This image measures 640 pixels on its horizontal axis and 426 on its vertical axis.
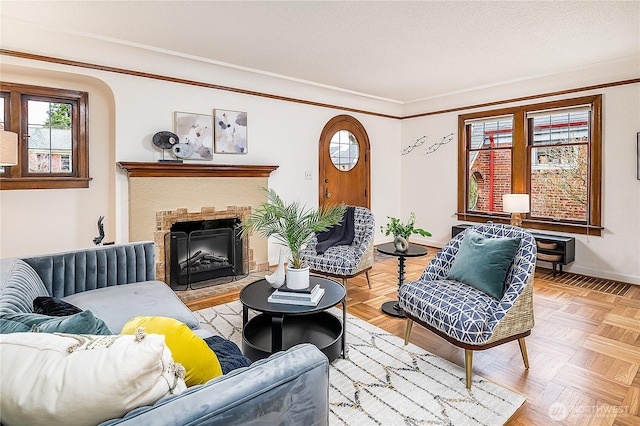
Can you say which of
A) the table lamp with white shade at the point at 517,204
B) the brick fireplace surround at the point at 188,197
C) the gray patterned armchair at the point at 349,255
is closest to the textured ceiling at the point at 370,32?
the brick fireplace surround at the point at 188,197

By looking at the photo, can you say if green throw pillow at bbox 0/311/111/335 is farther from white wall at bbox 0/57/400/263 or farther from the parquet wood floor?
white wall at bbox 0/57/400/263

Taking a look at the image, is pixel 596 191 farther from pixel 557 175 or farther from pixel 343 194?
pixel 343 194

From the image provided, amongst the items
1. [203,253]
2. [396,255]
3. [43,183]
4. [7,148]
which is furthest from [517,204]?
[43,183]

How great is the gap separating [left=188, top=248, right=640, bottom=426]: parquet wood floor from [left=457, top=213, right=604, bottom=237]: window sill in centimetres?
82

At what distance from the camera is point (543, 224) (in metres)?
4.82

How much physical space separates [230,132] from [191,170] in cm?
74

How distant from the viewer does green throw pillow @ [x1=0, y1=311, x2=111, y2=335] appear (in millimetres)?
1064

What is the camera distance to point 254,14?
291cm

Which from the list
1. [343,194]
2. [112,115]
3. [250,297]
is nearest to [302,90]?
[343,194]

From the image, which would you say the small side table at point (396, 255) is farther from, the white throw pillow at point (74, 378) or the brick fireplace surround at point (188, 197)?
the white throw pillow at point (74, 378)

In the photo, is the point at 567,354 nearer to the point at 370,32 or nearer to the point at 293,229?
the point at 293,229

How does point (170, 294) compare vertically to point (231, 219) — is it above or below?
below

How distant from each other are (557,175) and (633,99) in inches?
44.0

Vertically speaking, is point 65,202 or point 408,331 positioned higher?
point 65,202
